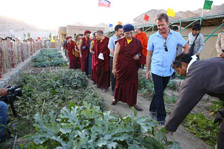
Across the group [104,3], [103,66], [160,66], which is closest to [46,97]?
[103,66]

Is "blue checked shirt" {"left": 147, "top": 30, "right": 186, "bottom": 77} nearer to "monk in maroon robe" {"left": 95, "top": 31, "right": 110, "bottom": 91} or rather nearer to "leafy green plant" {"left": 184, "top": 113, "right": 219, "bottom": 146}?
"leafy green plant" {"left": 184, "top": 113, "right": 219, "bottom": 146}

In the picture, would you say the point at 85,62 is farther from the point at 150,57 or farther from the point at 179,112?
the point at 179,112

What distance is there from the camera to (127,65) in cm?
352

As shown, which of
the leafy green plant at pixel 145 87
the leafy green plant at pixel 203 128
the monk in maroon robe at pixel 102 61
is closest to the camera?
the leafy green plant at pixel 203 128

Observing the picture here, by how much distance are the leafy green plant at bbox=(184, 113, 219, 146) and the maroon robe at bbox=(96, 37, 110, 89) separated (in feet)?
8.92

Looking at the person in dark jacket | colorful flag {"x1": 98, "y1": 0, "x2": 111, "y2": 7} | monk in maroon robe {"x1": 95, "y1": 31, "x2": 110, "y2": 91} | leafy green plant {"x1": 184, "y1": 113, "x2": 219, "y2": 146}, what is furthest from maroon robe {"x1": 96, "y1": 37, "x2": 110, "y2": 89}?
colorful flag {"x1": 98, "y1": 0, "x2": 111, "y2": 7}

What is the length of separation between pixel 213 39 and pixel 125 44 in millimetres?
5417

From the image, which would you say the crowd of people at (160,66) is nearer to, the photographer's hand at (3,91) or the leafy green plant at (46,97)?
the leafy green plant at (46,97)

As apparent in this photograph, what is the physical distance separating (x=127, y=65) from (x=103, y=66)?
1.70 metres

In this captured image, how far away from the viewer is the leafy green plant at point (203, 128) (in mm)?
2579

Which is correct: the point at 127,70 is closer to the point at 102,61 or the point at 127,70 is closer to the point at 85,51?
the point at 102,61

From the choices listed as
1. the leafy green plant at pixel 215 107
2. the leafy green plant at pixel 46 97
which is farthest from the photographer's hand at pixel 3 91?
the leafy green plant at pixel 215 107

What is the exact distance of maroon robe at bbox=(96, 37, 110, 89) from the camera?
4.98 m

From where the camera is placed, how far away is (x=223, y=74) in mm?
1090
